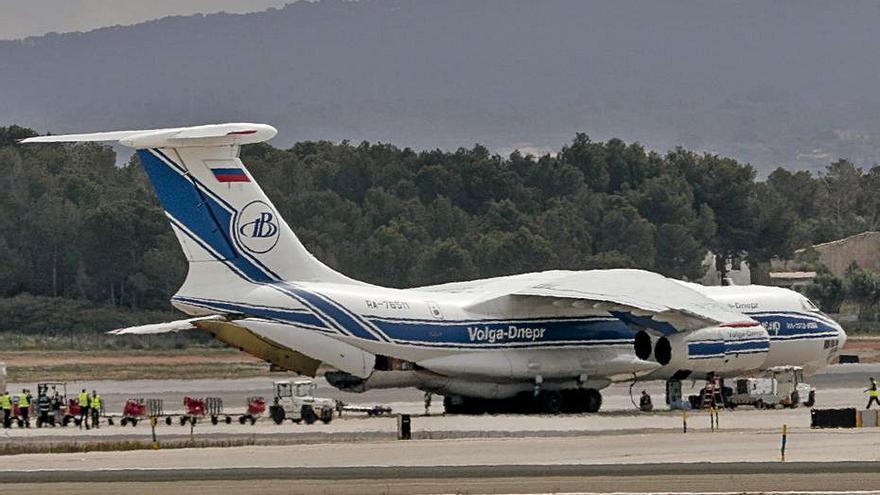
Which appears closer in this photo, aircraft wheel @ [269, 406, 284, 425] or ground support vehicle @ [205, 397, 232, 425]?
aircraft wheel @ [269, 406, 284, 425]

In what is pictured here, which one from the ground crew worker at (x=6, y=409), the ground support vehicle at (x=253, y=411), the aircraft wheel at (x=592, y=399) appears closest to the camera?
the ground support vehicle at (x=253, y=411)

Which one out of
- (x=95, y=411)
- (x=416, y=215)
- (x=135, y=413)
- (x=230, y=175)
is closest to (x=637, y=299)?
(x=230, y=175)

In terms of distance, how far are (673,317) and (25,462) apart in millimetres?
15674

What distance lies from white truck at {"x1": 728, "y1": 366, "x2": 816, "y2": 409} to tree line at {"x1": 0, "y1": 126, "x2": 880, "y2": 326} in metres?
26.1

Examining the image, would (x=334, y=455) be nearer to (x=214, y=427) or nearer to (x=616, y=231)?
(x=214, y=427)

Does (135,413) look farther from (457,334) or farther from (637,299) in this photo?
(637,299)

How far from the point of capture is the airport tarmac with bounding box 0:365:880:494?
24.6 meters

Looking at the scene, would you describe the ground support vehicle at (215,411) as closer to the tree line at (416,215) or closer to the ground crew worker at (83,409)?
the ground crew worker at (83,409)

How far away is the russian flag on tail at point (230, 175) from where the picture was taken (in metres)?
36.8

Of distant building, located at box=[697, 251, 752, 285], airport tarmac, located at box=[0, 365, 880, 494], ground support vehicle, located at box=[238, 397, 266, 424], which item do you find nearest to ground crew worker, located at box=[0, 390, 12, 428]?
airport tarmac, located at box=[0, 365, 880, 494]

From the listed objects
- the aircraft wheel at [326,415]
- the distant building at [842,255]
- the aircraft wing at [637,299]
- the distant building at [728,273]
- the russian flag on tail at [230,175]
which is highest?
the distant building at [842,255]

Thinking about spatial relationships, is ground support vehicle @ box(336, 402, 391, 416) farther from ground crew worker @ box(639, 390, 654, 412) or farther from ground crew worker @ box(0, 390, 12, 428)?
ground crew worker @ box(0, 390, 12, 428)

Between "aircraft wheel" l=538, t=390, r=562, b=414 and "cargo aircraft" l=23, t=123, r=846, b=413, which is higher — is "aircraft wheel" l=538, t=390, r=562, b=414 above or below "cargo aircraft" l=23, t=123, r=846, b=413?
below

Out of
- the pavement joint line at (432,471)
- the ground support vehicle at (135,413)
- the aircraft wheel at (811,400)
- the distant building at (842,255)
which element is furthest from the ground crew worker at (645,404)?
the distant building at (842,255)
